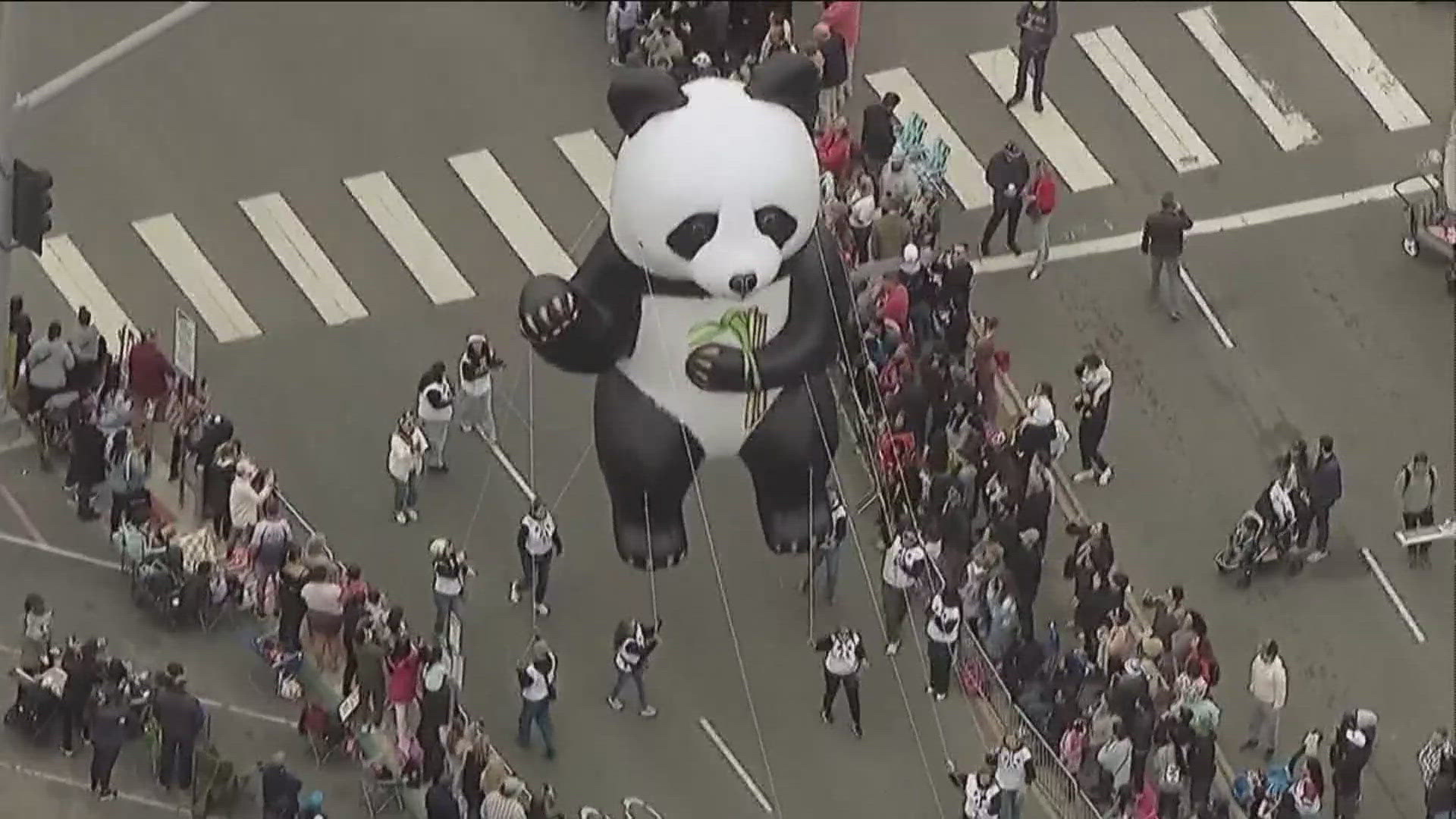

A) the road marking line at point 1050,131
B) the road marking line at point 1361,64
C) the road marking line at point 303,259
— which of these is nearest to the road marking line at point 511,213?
the road marking line at point 303,259

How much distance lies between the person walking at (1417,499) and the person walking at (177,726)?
37.6 feet

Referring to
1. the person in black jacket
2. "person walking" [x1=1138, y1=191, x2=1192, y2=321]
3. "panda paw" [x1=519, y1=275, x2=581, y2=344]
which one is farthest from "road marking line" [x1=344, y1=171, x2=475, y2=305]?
"panda paw" [x1=519, y1=275, x2=581, y2=344]

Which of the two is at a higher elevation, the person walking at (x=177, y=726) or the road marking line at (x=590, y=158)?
the person walking at (x=177, y=726)

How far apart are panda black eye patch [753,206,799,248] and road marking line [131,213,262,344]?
378 inches

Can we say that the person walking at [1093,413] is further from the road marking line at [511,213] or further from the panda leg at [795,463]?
the road marking line at [511,213]

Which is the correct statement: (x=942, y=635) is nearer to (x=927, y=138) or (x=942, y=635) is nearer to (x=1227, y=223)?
(x=927, y=138)

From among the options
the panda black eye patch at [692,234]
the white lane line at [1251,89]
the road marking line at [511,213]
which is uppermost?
the panda black eye patch at [692,234]

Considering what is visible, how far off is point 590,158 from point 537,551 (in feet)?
23.9

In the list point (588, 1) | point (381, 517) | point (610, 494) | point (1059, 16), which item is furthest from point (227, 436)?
point (1059, 16)

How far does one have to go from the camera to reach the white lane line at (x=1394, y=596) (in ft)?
110

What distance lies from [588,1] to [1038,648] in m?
11.5

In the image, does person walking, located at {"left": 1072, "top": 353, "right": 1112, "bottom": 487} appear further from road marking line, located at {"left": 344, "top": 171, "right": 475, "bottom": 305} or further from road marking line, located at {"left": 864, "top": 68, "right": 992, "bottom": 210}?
road marking line, located at {"left": 344, "top": 171, "right": 475, "bottom": 305}

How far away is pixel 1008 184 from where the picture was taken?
3628 centimetres

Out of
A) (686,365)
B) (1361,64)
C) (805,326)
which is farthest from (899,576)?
(1361,64)
